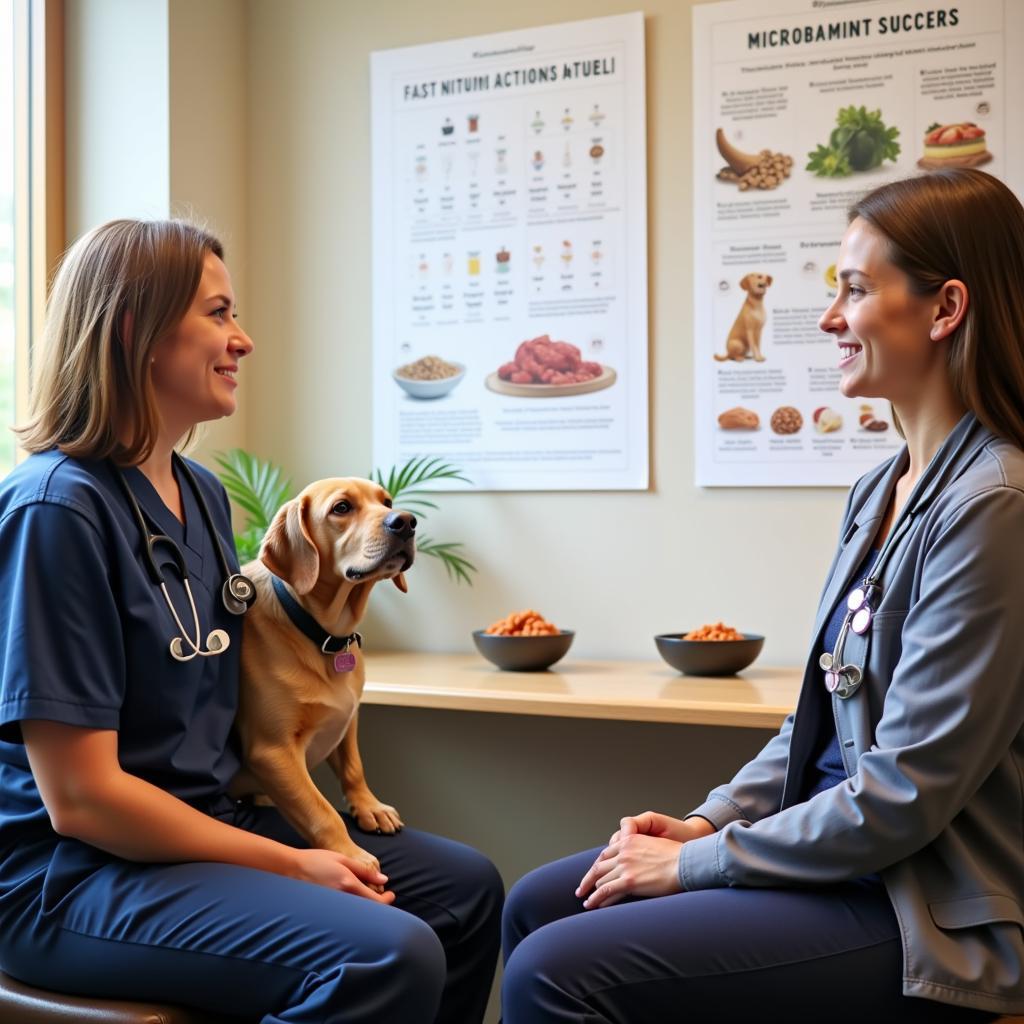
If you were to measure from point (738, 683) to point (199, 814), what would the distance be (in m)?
1.13

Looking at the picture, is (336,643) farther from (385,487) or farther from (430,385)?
(430,385)

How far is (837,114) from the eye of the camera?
2.30 meters

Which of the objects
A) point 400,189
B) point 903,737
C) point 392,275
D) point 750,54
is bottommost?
point 903,737

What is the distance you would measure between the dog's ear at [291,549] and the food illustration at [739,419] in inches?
43.8

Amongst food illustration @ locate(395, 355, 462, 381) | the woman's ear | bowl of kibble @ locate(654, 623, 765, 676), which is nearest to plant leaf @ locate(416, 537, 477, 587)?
food illustration @ locate(395, 355, 462, 381)

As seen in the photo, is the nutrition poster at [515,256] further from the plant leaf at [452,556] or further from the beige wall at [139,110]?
the beige wall at [139,110]

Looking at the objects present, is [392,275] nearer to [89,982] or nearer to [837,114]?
[837,114]

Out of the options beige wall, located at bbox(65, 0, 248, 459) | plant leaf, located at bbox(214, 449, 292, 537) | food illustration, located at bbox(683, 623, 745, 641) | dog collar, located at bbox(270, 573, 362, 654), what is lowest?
food illustration, located at bbox(683, 623, 745, 641)

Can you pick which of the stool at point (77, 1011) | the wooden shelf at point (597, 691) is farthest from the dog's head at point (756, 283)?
the stool at point (77, 1011)

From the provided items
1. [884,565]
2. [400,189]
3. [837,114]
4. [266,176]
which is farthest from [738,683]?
[266,176]

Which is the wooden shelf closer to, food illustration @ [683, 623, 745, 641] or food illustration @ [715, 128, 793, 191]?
food illustration @ [683, 623, 745, 641]

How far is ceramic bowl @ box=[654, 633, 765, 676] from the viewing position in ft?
7.11

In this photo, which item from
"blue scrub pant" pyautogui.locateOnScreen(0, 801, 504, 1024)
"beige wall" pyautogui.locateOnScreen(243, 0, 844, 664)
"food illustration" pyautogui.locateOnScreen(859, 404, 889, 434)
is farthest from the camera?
"beige wall" pyautogui.locateOnScreen(243, 0, 844, 664)

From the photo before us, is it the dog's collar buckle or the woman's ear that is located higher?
the woman's ear
